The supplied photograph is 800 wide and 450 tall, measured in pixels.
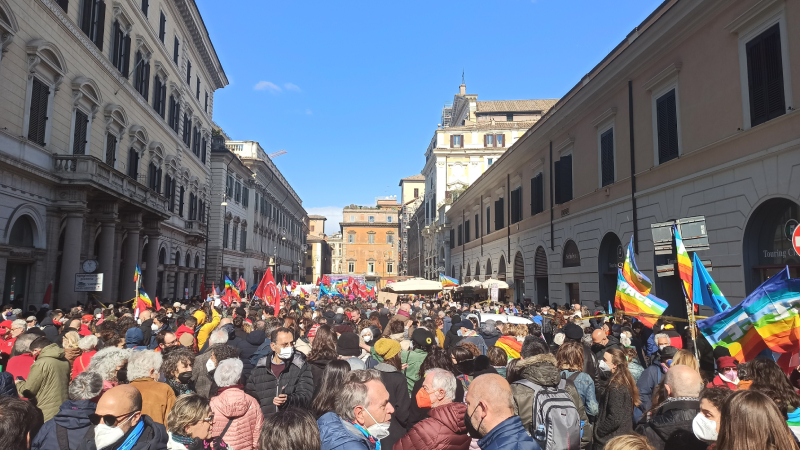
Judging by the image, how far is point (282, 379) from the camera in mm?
5773

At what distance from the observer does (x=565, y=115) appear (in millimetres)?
22000

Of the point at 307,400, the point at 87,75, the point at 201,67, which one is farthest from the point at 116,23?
the point at 307,400

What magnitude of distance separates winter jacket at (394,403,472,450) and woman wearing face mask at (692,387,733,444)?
1.52 metres

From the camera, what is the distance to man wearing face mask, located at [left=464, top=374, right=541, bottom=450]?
326 centimetres

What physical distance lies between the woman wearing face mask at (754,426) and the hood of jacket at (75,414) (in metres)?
4.49

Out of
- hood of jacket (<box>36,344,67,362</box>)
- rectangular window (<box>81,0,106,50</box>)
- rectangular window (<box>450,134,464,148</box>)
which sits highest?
rectangular window (<box>450,134,464,148</box>)

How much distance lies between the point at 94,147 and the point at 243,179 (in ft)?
91.8

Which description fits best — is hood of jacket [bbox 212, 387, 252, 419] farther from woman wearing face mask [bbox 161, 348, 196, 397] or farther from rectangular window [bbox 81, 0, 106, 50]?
rectangular window [bbox 81, 0, 106, 50]

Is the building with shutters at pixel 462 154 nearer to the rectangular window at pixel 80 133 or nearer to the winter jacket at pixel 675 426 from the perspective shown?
the rectangular window at pixel 80 133

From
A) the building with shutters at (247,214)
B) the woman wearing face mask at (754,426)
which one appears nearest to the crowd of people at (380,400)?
the woman wearing face mask at (754,426)

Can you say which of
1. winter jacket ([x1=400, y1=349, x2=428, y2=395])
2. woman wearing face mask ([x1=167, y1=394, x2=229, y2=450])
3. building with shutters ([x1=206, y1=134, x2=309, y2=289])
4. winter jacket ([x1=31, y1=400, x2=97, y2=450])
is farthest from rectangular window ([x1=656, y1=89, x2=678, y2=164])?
building with shutters ([x1=206, y1=134, x2=309, y2=289])

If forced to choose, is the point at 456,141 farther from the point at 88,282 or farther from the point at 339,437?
the point at 339,437

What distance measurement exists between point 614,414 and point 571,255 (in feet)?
58.4

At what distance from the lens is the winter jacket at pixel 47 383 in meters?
5.79
